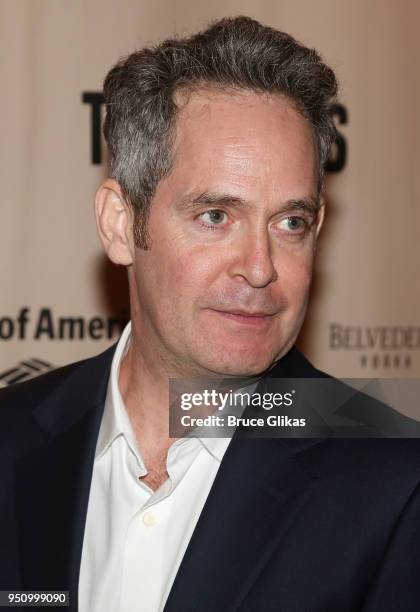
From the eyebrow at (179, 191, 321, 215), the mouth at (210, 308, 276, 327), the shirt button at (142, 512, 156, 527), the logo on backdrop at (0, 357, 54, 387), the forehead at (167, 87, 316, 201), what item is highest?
the forehead at (167, 87, 316, 201)

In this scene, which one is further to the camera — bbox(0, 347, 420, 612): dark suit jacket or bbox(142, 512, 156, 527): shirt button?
bbox(142, 512, 156, 527): shirt button

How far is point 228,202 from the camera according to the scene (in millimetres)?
1779

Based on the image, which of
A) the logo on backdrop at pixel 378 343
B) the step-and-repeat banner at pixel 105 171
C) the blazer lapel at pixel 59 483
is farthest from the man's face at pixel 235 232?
the logo on backdrop at pixel 378 343

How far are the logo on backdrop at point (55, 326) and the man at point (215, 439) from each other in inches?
58.1

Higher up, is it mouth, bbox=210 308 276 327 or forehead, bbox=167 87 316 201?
forehead, bbox=167 87 316 201

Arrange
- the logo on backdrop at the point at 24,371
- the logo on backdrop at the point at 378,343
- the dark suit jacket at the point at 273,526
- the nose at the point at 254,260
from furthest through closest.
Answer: the logo on backdrop at the point at 378,343
the logo on backdrop at the point at 24,371
the nose at the point at 254,260
the dark suit jacket at the point at 273,526

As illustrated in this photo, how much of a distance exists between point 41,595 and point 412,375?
7.98ft

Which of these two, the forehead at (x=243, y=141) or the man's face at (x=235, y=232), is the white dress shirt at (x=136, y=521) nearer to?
the man's face at (x=235, y=232)

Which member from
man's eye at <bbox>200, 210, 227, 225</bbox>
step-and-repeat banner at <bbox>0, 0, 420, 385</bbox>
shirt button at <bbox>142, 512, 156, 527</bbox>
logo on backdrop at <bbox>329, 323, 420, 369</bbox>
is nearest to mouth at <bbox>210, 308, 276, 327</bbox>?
man's eye at <bbox>200, 210, 227, 225</bbox>

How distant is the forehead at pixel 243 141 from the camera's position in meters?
1.80

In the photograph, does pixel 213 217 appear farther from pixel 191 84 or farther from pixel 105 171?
pixel 105 171

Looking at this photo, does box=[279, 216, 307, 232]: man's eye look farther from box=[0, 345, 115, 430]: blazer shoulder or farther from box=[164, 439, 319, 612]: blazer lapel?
box=[0, 345, 115, 430]: blazer shoulder

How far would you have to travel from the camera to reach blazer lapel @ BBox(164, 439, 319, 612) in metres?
1.65

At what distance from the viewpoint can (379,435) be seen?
1822 millimetres
